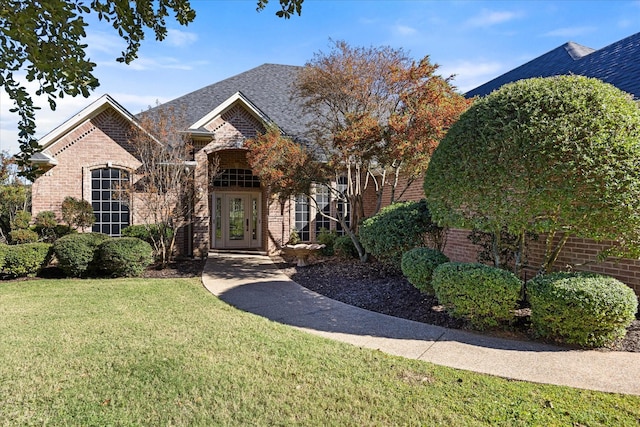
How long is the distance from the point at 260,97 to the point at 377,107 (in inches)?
319

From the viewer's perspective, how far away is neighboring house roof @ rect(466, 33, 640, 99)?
30.2ft

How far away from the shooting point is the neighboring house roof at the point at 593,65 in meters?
9.20

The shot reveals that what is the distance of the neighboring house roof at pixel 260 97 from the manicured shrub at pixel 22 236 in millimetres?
6127

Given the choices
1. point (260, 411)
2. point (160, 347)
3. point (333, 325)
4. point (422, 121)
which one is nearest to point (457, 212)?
point (333, 325)

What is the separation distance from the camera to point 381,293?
336 inches

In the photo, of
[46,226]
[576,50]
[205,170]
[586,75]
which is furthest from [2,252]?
[576,50]

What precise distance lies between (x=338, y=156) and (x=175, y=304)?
583 centimetres

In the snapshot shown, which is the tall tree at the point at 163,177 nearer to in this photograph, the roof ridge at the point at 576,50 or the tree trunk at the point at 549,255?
the tree trunk at the point at 549,255

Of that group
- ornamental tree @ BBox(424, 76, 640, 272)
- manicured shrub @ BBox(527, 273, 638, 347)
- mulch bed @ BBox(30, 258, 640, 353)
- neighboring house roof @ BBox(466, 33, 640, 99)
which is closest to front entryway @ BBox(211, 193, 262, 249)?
mulch bed @ BBox(30, 258, 640, 353)

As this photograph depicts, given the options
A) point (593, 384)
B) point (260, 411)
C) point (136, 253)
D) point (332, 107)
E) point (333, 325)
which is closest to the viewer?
point (260, 411)

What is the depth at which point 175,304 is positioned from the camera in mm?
7836

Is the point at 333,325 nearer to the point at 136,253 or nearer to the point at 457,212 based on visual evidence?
the point at 457,212

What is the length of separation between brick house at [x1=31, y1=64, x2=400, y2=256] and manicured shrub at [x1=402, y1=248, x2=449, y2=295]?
5.57 m

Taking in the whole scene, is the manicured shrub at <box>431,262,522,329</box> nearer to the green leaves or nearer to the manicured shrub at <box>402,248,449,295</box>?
the manicured shrub at <box>402,248,449,295</box>
